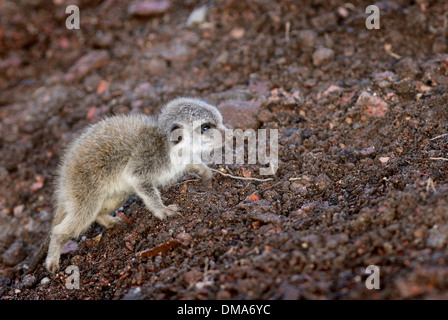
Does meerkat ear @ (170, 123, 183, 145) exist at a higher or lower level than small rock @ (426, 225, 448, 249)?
higher

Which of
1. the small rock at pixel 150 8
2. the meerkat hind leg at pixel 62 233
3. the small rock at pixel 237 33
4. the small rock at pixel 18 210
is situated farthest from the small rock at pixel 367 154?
the small rock at pixel 150 8

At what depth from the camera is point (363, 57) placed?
592cm

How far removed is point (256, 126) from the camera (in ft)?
18.0

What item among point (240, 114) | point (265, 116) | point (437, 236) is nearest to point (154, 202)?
point (240, 114)

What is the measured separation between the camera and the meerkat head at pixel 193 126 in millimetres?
4691

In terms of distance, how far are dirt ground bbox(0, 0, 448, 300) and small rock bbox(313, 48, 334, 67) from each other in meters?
0.03

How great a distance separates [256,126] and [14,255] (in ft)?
12.1

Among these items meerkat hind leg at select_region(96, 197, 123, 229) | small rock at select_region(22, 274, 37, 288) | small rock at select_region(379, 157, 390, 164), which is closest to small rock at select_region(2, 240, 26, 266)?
small rock at select_region(22, 274, 37, 288)

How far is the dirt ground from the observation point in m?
3.19

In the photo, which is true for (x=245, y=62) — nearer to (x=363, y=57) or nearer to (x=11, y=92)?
(x=363, y=57)

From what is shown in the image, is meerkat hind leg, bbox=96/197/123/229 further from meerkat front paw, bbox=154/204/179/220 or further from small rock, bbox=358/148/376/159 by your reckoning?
small rock, bbox=358/148/376/159

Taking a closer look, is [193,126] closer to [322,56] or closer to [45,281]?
[45,281]

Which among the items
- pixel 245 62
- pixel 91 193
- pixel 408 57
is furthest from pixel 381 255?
pixel 245 62

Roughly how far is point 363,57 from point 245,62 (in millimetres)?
1864
